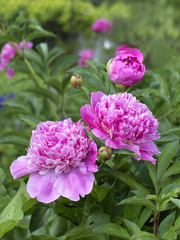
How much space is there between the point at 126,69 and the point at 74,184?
0.68 feet

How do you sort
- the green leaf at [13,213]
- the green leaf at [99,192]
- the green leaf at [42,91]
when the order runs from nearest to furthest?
the green leaf at [13,213] → the green leaf at [99,192] → the green leaf at [42,91]

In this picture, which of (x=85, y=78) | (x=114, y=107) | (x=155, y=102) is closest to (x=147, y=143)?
(x=114, y=107)

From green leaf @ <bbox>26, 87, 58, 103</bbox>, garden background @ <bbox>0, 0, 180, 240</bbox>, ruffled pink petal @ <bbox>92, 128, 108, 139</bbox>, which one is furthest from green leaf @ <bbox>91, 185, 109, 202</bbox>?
green leaf @ <bbox>26, 87, 58, 103</bbox>

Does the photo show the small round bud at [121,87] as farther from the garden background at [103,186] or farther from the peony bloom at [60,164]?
the peony bloom at [60,164]

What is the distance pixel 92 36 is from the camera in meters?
6.00

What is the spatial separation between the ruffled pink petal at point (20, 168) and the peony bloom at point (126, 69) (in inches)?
7.9

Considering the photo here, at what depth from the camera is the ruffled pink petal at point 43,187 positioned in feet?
1.56

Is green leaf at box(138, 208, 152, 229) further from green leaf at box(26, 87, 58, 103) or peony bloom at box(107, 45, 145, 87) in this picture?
green leaf at box(26, 87, 58, 103)

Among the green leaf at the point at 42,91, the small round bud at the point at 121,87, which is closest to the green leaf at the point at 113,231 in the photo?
the small round bud at the point at 121,87

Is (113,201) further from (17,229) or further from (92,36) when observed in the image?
(92,36)

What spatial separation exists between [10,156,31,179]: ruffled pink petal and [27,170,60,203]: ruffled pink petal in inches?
0.9

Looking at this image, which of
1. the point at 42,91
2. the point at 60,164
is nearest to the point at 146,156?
the point at 60,164

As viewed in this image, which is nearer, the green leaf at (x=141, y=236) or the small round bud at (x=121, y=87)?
the green leaf at (x=141, y=236)

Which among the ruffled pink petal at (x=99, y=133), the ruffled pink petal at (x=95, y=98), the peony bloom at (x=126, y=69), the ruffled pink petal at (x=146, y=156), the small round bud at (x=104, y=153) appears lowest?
the ruffled pink petal at (x=146, y=156)
